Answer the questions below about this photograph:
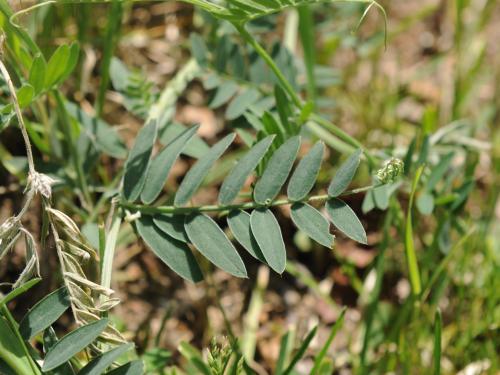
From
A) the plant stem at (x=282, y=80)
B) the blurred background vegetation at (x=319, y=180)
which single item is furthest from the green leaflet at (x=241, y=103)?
the plant stem at (x=282, y=80)

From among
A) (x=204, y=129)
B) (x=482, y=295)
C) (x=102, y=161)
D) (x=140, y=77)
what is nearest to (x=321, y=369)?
(x=482, y=295)

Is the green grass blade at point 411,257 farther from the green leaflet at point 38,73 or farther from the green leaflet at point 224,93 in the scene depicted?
the green leaflet at point 38,73

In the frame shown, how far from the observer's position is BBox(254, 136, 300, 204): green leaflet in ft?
4.15

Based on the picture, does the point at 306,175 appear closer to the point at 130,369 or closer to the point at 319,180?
the point at 130,369

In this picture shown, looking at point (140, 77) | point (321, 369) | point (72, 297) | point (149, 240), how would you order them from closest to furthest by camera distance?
1. point (72, 297)
2. point (149, 240)
3. point (321, 369)
4. point (140, 77)

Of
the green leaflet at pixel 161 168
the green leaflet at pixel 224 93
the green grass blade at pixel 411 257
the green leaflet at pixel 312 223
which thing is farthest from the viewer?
the green leaflet at pixel 224 93

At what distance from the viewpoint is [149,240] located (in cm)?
127

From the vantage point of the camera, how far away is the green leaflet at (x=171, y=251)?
122 centimetres

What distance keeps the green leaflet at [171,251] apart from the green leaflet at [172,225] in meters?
0.02

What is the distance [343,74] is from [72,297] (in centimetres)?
146

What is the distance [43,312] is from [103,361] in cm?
12

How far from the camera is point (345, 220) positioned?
1.20 meters

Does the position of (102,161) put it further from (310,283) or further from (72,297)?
(72,297)

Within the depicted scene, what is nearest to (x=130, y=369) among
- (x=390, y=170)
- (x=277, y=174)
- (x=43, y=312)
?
(x=43, y=312)
